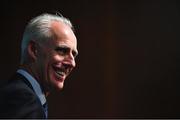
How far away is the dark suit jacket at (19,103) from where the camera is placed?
0.89m

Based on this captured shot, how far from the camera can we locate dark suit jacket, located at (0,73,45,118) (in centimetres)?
89

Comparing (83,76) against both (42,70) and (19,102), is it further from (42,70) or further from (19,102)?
(19,102)

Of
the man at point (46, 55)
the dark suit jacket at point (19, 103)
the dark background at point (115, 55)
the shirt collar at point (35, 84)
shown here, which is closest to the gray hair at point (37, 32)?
the man at point (46, 55)

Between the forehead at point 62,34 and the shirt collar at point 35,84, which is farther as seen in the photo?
the forehead at point 62,34

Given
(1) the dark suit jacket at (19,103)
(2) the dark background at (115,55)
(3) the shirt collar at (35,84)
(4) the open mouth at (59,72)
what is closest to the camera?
(1) the dark suit jacket at (19,103)

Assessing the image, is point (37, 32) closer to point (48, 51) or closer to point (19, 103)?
point (48, 51)

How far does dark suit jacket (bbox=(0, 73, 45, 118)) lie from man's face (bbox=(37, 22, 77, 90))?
0.65 ft

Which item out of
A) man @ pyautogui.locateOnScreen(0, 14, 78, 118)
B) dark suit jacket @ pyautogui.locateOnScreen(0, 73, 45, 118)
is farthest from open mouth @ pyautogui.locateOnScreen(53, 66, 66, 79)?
dark suit jacket @ pyautogui.locateOnScreen(0, 73, 45, 118)

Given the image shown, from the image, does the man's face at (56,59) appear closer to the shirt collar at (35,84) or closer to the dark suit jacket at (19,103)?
the shirt collar at (35,84)

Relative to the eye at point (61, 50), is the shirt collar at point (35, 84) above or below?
below

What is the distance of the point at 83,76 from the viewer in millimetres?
2643

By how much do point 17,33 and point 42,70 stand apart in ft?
5.06

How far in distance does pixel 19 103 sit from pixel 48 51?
31 centimetres

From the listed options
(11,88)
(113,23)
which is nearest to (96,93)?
(113,23)
